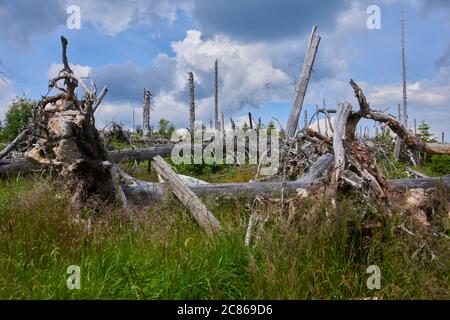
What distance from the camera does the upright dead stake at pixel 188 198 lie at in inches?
A: 250

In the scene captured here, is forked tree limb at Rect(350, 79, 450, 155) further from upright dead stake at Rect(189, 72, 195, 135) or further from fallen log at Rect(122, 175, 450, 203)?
upright dead stake at Rect(189, 72, 195, 135)

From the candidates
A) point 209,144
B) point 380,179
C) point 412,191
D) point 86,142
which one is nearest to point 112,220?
point 86,142

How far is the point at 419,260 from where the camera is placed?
14.9 ft

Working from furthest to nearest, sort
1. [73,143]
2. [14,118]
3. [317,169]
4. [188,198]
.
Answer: [14,118] < [317,169] < [73,143] < [188,198]

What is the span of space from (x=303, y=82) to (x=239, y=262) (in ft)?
37.7

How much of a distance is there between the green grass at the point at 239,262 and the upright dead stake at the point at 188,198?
1.11m

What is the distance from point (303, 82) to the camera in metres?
15.3

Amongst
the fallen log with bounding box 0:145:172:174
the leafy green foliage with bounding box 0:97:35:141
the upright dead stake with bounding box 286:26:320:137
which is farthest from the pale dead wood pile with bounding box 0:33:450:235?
the leafy green foliage with bounding box 0:97:35:141

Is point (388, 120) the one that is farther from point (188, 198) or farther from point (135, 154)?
point (135, 154)

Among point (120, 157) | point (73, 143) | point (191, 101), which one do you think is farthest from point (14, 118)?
point (73, 143)
